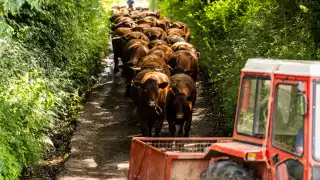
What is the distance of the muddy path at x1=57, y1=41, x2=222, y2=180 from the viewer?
51.7 feet

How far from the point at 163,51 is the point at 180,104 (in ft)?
20.5

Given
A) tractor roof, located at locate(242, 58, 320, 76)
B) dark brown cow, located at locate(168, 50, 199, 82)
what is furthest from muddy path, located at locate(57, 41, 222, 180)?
tractor roof, located at locate(242, 58, 320, 76)

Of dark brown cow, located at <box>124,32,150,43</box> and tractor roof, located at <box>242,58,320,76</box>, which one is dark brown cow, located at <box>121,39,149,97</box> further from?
tractor roof, located at <box>242,58,320,76</box>

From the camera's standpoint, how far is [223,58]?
67.3ft

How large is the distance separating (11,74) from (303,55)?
5.36 meters

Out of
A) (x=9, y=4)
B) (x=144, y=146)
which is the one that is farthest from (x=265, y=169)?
(x=9, y=4)

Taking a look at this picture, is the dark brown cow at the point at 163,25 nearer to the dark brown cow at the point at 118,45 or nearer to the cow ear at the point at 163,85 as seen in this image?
the dark brown cow at the point at 118,45

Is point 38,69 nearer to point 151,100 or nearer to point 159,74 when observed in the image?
point 151,100

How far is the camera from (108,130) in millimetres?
19891

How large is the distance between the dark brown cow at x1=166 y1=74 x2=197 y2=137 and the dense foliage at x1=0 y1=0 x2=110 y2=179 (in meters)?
2.31

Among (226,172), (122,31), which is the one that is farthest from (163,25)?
(226,172)

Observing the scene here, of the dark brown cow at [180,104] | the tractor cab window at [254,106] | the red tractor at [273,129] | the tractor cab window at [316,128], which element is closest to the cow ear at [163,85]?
the dark brown cow at [180,104]

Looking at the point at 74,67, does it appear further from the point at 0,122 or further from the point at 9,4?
the point at 9,4

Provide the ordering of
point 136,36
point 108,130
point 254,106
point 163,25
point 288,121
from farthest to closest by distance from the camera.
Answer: point 163,25
point 136,36
point 108,130
point 254,106
point 288,121
